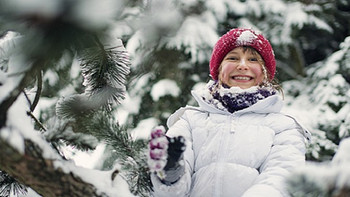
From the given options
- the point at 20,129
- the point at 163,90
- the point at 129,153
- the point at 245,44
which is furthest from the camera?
the point at 163,90

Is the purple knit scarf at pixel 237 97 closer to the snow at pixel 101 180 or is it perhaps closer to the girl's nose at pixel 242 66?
the girl's nose at pixel 242 66

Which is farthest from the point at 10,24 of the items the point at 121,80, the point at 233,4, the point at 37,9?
the point at 233,4

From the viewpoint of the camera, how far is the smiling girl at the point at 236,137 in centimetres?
126

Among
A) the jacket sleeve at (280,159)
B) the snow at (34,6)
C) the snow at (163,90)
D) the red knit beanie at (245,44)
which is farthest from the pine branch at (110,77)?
the snow at (163,90)

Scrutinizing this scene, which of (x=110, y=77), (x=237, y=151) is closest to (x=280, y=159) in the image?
(x=237, y=151)

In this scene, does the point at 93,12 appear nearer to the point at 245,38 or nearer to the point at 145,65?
the point at 245,38

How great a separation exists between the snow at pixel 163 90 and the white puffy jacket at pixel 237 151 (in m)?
2.15

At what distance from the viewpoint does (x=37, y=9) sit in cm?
56

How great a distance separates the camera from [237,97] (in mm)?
1613

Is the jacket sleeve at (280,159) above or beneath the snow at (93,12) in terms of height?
beneath

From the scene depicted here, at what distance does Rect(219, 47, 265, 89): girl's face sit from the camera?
1.71 m

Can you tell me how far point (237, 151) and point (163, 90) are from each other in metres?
2.40

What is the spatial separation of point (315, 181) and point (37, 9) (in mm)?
414

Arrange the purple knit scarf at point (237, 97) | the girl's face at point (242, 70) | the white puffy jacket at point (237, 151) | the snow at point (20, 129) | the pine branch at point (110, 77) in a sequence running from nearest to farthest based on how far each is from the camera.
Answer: the snow at point (20, 129) < the pine branch at point (110, 77) < the white puffy jacket at point (237, 151) < the purple knit scarf at point (237, 97) < the girl's face at point (242, 70)
